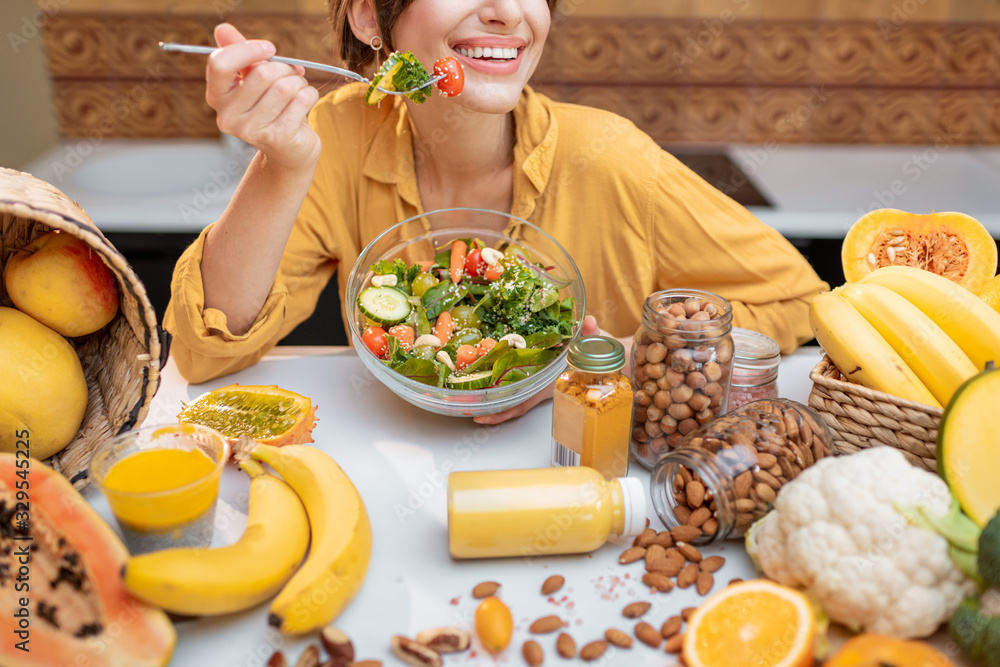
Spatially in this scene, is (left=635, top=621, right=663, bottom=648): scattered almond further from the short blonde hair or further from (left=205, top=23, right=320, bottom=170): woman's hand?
the short blonde hair

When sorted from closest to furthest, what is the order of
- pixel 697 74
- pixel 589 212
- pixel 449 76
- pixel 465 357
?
pixel 465 357
pixel 449 76
pixel 589 212
pixel 697 74

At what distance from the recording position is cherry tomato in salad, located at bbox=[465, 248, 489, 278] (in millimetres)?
1337

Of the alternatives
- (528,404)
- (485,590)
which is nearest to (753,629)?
(485,590)

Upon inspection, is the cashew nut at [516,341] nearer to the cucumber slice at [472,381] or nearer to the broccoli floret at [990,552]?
the cucumber slice at [472,381]

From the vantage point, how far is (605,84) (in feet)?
10.6

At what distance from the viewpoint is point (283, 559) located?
0.85m

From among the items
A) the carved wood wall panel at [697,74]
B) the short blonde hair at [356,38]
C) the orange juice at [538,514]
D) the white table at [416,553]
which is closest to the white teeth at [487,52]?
the short blonde hair at [356,38]

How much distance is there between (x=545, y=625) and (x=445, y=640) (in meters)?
0.11

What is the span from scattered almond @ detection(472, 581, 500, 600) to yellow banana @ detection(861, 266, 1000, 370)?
2.32ft

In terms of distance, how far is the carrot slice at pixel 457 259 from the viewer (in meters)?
1.33

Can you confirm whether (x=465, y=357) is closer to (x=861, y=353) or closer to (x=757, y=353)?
(x=757, y=353)

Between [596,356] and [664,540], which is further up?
[596,356]

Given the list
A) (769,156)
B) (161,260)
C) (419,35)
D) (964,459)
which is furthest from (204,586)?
(769,156)

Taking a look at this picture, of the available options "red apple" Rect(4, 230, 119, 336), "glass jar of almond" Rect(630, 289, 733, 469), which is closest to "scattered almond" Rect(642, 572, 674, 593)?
"glass jar of almond" Rect(630, 289, 733, 469)
